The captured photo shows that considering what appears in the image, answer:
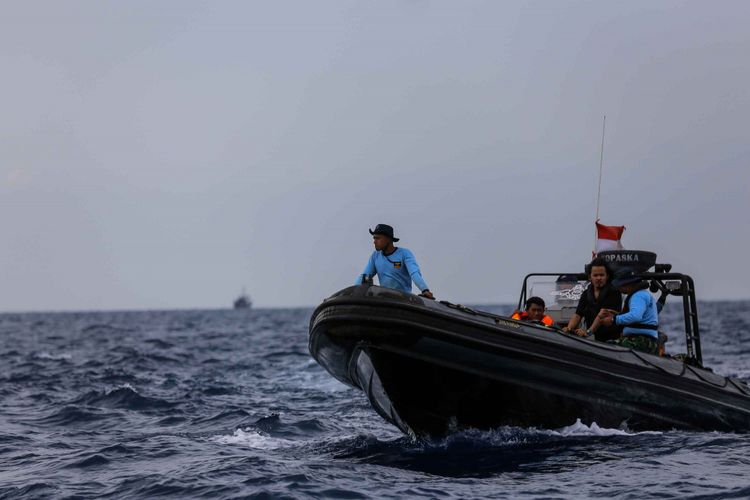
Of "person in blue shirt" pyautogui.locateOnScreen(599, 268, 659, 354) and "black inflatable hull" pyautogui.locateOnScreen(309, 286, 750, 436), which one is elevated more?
"person in blue shirt" pyautogui.locateOnScreen(599, 268, 659, 354)

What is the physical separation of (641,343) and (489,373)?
2279 mm

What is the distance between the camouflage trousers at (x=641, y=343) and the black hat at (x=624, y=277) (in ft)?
2.06

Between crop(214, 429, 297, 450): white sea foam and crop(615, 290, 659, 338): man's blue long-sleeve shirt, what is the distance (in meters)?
3.95

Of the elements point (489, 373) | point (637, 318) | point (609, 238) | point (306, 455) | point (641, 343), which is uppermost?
point (609, 238)

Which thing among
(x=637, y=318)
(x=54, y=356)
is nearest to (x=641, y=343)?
A: (x=637, y=318)

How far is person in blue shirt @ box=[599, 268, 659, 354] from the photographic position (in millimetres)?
10365

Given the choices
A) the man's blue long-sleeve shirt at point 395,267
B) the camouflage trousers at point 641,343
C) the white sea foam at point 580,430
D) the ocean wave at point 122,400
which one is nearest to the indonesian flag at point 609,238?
the camouflage trousers at point 641,343

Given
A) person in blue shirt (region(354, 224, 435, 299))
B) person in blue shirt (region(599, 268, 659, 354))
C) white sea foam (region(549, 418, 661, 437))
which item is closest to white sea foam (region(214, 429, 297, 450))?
person in blue shirt (region(354, 224, 435, 299))

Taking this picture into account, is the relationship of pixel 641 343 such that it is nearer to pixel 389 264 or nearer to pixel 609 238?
pixel 609 238

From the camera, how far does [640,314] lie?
10.4 m

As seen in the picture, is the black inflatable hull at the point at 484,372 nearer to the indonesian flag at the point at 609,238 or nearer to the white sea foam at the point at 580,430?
the white sea foam at the point at 580,430

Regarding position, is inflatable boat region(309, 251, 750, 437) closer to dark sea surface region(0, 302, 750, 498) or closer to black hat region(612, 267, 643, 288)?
dark sea surface region(0, 302, 750, 498)

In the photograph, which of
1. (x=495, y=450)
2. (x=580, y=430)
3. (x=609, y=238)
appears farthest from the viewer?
(x=609, y=238)

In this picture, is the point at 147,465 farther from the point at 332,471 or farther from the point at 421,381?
the point at 421,381
